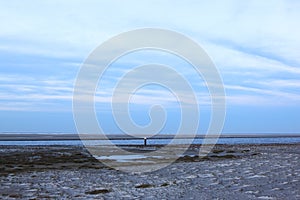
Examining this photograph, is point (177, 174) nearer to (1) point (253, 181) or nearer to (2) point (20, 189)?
(1) point (253, 181)

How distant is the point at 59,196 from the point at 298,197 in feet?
32.8

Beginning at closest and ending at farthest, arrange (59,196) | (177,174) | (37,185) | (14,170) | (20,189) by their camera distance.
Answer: (59,196), (20,189), (37,185), (177,174), (14,170)

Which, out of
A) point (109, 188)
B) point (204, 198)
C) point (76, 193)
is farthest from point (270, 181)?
point (76, 193)

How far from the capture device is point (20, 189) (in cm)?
1939

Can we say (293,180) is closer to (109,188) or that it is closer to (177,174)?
(177,174)

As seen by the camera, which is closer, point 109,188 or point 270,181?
point 109,188

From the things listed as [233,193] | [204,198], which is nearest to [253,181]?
[233,193]

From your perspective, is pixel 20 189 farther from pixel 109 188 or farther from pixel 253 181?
pixel 253 181

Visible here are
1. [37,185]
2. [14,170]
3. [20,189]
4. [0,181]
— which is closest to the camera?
[20,189]

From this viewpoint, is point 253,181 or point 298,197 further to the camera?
point 253,181

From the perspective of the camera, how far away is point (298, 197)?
628 inches

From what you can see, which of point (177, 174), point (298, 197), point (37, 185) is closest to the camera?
Answer: point (298, 197)

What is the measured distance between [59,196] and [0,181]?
23.2ft

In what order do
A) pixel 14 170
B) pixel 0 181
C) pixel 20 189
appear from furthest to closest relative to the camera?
pixel 14 170
pixel 0 181
pixel 20 189
